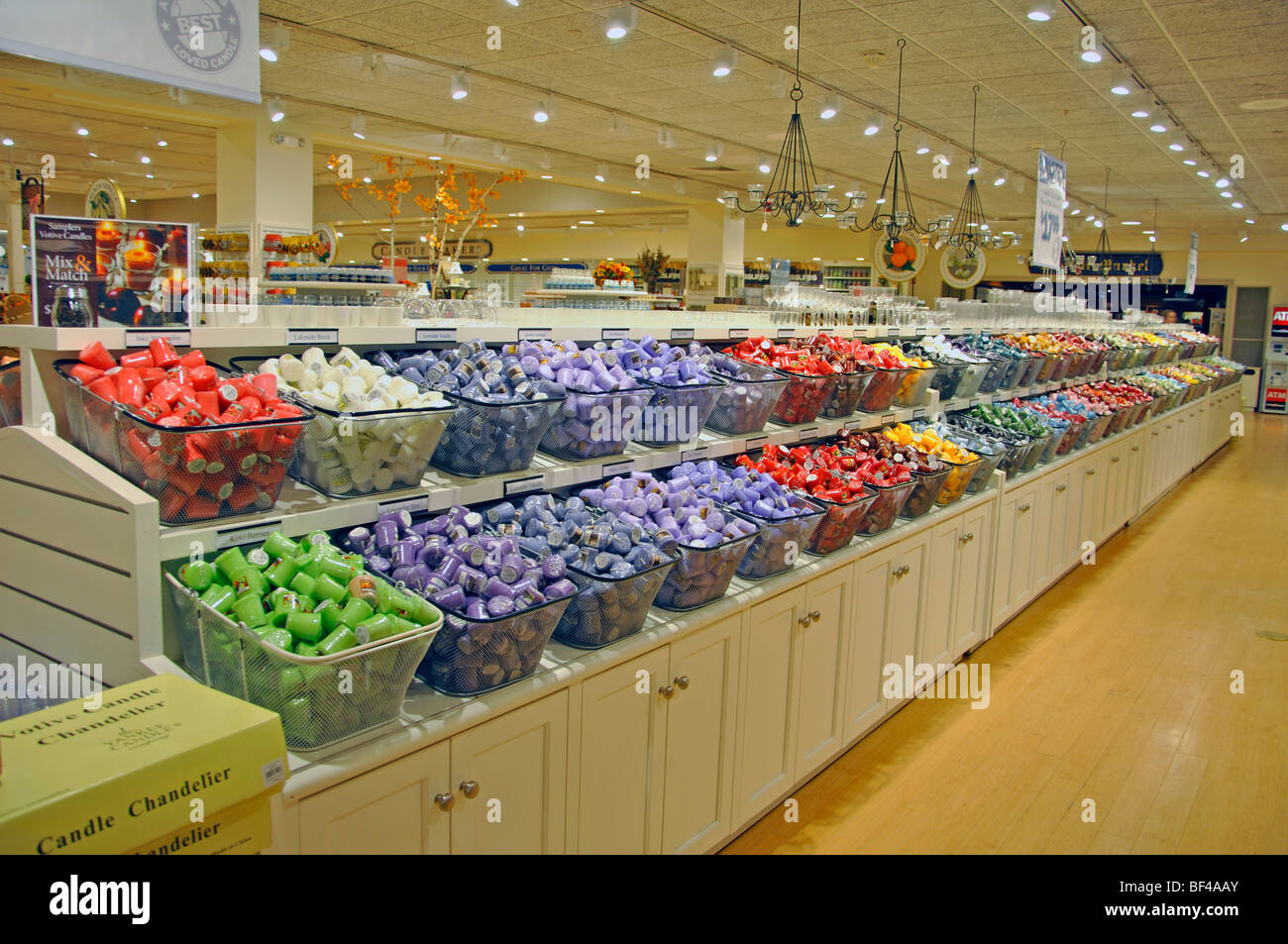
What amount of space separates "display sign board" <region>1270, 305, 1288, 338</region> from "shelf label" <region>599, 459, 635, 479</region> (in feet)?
70.5

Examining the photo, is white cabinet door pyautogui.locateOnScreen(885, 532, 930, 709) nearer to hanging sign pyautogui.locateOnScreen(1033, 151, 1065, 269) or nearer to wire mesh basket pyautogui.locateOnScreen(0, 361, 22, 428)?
wire mesh basket pyautogui.locateOnScreen(0, 361, 22, 428)

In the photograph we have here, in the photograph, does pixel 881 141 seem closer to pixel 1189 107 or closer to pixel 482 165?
pixel 1189 107

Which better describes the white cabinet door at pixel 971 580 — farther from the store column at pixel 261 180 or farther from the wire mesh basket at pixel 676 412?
the store column at pixel 261 180

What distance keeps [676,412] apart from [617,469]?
1.21ft

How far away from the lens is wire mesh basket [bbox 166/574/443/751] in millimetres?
1851

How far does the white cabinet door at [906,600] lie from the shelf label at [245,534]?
265 cm

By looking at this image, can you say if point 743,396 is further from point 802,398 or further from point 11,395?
point 11,395

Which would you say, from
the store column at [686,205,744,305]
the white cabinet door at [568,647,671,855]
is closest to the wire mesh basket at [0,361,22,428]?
the white cabinet door at [568,647,671,855]

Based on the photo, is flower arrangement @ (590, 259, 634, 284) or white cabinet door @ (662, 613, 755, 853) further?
flower arrangement @ (590, 259, 634, 284)

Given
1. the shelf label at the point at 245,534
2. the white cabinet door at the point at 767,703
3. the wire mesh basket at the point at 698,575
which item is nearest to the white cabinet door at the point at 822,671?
the white cabinet door at the point at 767,703

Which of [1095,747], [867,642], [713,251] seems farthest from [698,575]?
[713,251]

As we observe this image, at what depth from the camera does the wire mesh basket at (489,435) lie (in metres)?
2.60

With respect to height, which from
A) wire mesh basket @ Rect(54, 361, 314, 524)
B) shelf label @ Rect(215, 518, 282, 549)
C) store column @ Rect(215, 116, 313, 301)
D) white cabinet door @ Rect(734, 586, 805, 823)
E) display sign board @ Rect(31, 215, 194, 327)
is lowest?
white cabinet door @ Rect(734, 586, 805, 823)

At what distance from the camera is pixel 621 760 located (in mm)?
2617
